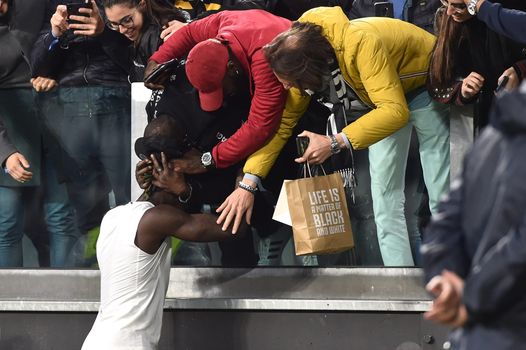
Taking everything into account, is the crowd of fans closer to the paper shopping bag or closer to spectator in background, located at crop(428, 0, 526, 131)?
spectator in background, located at crop(428, 0, 526, 131)

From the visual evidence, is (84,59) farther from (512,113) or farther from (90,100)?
(512,113)

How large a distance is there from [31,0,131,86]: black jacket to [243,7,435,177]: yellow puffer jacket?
1.09m

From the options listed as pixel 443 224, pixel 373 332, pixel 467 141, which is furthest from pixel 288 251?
pixel 443 224

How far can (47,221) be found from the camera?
7383 millimetres

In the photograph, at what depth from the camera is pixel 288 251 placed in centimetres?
704

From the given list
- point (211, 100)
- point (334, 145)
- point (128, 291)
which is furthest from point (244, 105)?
point (128, 291)

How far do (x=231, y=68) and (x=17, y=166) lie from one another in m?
1.55

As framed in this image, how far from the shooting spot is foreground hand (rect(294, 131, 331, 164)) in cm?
628

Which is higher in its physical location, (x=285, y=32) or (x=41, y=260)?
(x=285, y=32)

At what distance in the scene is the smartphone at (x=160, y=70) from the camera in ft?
21.4

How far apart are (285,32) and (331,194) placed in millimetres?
874

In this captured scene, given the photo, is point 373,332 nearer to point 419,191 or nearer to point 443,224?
point 419,191

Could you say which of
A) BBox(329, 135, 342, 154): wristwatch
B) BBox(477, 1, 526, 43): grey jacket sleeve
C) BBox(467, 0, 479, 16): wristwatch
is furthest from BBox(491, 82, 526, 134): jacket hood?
BBox(329, 135, 342, 154): wristwatch

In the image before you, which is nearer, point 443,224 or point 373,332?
point 443,224
